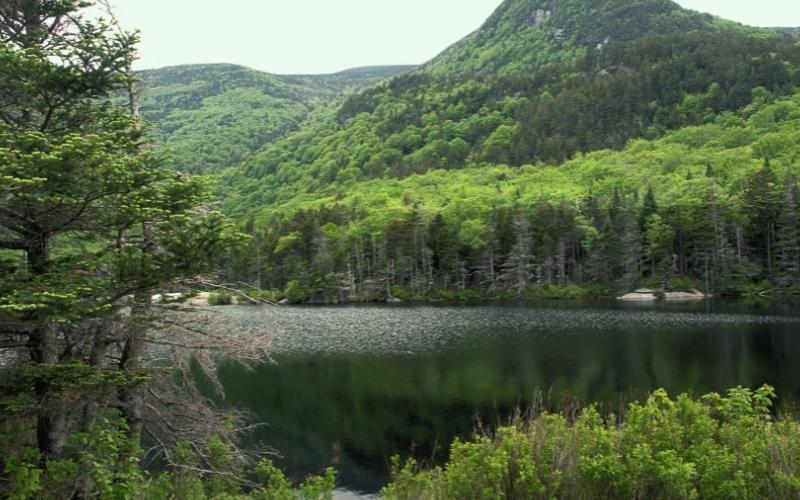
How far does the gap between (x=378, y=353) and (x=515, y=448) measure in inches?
1121

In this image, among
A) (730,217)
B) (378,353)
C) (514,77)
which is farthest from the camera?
(514,77)

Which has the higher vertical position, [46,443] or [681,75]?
[681,75]

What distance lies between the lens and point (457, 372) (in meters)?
32.2

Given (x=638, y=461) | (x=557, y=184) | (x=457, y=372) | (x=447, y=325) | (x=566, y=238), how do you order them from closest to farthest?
(x=638, y=461)
(x=457, y=372)
(x=447, y=325)
(x=566, y=238)
(x=557, y=184)

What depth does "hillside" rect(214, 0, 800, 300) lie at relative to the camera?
3322 inches

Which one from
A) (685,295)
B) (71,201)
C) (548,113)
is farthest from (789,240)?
(548,113)

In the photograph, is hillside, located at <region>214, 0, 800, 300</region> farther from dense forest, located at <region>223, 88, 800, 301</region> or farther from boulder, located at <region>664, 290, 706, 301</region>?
boulder, located at <region>664, 290, 706, 301</region>

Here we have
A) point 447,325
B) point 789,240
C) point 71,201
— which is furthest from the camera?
point 789,240

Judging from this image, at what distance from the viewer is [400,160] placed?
173750 millimetres

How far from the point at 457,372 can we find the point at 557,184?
4072 inches

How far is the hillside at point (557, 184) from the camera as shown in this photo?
8438 centimetres

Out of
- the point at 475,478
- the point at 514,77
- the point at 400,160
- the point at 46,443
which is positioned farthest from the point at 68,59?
the point at 514,77

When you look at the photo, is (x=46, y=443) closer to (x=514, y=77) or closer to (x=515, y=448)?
(x=515, y=448)

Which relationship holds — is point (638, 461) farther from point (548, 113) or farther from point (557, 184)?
point (548, 113)
